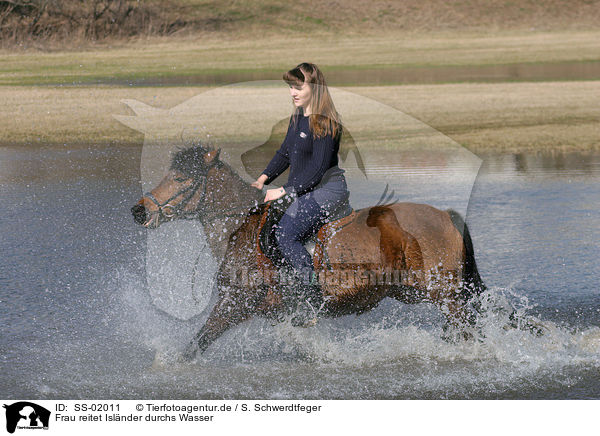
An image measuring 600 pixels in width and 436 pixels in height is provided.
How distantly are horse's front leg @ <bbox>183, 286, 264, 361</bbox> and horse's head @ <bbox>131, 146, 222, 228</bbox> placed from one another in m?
0.64

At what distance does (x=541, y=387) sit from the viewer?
20.1ft

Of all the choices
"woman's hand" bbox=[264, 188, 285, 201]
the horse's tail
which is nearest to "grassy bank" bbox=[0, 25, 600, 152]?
the horse's tail

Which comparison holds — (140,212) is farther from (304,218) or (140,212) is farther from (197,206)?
(304,218)

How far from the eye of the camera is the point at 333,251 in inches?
246

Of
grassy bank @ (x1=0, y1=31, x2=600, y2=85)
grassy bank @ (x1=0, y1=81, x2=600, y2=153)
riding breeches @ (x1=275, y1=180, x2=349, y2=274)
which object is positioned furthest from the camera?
grassy bank @ (x1=0, y1=31, x2=600, y2=85)

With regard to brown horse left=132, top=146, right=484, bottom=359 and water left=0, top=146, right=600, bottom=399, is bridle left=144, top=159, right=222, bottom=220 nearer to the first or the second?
brown horse left=132, top=146, right=484, bottom=359

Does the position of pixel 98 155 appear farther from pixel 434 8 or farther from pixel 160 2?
pixel 434 8

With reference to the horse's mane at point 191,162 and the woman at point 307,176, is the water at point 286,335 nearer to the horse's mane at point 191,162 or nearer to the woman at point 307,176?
the woman at point 307,176

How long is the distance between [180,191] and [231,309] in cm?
95

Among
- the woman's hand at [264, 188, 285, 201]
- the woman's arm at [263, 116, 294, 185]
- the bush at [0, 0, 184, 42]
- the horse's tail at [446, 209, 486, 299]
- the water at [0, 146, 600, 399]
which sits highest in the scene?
the bush at [0, 0, 184, 42]

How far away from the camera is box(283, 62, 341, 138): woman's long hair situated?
19.4 feet

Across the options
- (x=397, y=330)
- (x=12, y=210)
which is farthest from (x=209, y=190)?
(x=12, y=210)

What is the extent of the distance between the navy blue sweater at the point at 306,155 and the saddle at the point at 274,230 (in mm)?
206
